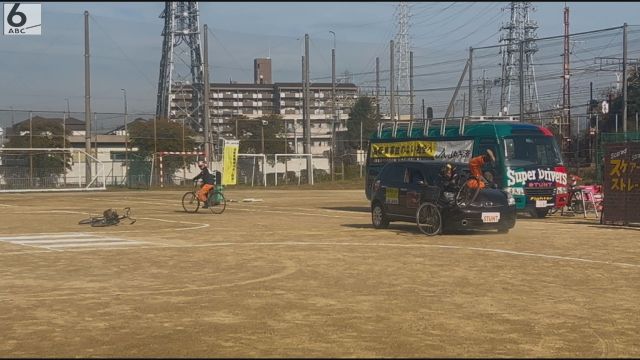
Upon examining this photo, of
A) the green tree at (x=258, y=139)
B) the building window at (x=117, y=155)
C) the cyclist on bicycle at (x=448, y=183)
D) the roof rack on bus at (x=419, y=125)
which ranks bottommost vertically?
the cyclist on bicycle at (x=448, y=183)

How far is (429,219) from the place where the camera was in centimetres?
1647

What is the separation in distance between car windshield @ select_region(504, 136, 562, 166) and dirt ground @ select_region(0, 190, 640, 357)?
4493mm

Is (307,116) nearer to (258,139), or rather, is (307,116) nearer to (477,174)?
(258,139)

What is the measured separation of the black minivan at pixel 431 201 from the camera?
16.2m

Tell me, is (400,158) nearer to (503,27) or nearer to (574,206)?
Result: (574,206)

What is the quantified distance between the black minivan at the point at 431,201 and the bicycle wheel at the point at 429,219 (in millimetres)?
47

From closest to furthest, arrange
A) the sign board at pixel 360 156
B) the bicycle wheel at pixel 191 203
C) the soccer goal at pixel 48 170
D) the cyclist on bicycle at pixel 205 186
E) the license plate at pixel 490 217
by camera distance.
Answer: the license plate at pixel 490 217
the cyclist on bicycle at pixel 205 186
the bicycle wheel at pixel 191 203
the soccer goal at pixel 48 170
the sign board at pixel 360 156

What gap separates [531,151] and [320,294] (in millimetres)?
14107

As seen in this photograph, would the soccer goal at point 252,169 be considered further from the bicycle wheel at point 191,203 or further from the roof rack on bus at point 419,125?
the bicycle wheel at point 191,203

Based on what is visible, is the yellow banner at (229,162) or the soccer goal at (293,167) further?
the soccer goal at (293,167)

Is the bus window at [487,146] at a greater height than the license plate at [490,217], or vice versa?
the bus window at [487,146]

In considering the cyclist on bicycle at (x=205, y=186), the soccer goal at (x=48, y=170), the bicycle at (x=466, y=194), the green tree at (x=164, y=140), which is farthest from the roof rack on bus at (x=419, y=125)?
the green tree at (x=164, y=140)

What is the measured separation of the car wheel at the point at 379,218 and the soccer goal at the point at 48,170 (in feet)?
105

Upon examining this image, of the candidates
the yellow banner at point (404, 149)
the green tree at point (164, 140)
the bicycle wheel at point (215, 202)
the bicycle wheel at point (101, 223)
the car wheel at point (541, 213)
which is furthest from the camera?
the green tree at point (164, 140)
